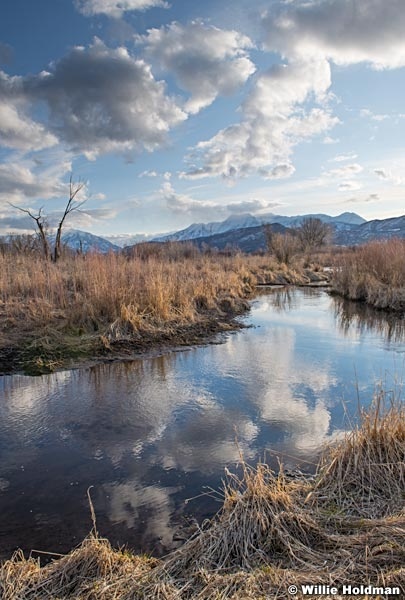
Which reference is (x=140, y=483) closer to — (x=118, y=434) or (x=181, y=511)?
(x=181, y=511)

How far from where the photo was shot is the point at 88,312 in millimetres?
8578

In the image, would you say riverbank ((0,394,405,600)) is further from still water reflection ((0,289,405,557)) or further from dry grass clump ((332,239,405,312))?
dry grass clump ((332,239,405,312))

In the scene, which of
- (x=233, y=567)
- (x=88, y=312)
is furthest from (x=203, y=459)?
(x=88, y=312)

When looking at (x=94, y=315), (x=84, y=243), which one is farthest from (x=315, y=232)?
(x=94, y=315)

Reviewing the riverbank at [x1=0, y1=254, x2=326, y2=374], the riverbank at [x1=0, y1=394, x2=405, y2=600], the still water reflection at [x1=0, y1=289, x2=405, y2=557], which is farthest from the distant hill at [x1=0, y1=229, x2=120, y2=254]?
the riverbank at [x1=0, y1=394, x2=405, y2=600]

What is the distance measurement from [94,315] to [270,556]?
22.6ft

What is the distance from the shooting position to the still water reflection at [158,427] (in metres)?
3.02

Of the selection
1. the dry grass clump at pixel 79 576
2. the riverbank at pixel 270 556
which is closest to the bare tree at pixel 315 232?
the riverbank at pixel 270 556

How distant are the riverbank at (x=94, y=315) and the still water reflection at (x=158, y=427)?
78 cm

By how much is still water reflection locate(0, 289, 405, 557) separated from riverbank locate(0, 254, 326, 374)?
30.6 inches

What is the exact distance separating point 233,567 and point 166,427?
2329 mm

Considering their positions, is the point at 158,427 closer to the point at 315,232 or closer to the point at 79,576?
the point at 79,576

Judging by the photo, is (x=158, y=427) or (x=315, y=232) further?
(x=315, y=232)

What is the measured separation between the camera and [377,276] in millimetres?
14516
